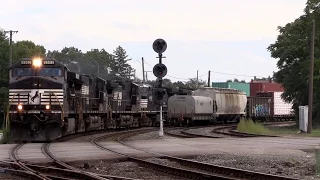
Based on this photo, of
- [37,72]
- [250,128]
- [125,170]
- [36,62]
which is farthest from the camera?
[250,128]

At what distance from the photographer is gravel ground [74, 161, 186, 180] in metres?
11.5

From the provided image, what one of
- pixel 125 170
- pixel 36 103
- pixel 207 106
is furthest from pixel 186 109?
pixel 125 170

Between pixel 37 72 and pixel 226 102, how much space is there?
27923 mm

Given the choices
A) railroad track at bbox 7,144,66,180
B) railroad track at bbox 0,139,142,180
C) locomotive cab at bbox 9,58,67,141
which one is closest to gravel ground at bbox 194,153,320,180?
railroad track at bbox 0,139,142,180

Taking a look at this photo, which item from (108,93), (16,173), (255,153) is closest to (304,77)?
(108,93)

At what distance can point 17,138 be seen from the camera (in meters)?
22.5

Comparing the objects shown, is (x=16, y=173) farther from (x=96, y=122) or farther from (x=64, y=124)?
(x=96, y=122)

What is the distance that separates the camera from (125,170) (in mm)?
12438

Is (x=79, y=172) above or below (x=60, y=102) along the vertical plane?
below

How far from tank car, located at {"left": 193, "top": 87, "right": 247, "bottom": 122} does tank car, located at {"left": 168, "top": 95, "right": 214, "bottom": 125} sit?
2.24 meters

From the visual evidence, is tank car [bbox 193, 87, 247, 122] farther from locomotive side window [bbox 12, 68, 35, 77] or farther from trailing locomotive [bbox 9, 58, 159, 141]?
locomotive side window [bbox 12, 68, 35, 77]

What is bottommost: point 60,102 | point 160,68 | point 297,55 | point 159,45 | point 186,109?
point 186,109

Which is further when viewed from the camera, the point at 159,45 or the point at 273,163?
the point at 159,45

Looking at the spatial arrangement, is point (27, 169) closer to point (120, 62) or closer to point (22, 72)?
point (22, 72)
